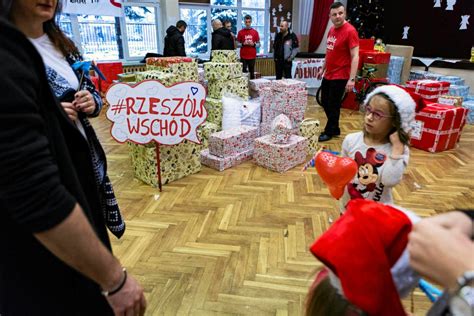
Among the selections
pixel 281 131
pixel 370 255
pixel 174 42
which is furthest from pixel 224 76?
pixel 370 255

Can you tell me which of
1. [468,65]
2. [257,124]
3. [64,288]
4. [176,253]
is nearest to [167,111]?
[176,253]

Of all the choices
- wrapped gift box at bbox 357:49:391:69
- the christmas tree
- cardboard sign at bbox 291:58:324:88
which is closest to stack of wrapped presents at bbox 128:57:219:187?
wrapped gift box at bbox 357:49:391:69

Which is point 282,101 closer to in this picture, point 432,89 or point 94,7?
point 432,89

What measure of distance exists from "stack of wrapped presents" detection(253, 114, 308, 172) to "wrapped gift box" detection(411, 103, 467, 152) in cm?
153

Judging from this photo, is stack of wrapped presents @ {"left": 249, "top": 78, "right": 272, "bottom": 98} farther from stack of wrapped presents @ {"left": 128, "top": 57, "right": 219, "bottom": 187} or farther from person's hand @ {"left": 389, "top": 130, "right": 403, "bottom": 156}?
person's hand @ {"left": 389, "top": 130, "right": 403, "bottom": 156}

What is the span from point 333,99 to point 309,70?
10.1 feet

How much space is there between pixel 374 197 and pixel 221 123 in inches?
94.8

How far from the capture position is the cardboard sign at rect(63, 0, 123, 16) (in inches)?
232

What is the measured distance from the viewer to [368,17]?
7.24 meters

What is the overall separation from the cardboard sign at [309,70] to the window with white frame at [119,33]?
315cm

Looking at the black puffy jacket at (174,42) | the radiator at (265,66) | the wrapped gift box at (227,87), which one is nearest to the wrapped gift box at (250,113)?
the wrapped gift box at (227,87)

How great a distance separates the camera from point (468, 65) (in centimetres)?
597

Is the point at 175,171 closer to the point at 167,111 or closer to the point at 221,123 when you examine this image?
the point at 167,111

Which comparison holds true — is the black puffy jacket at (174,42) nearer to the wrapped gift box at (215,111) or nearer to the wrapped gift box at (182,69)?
the wrapped gift box at (215,111)
